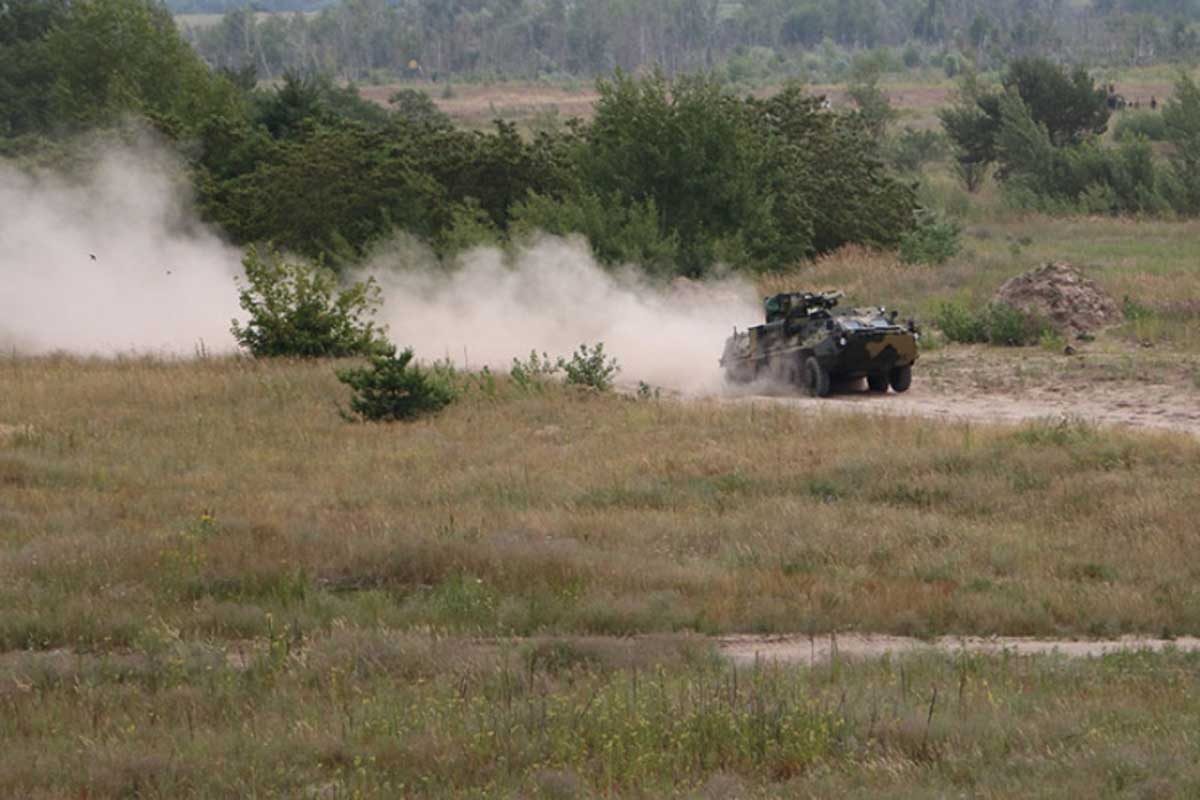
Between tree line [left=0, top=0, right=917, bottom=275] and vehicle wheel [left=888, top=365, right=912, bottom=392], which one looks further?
tree line [left=0, top=0, right=917, bottom=275]

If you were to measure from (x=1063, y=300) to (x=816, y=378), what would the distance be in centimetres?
748

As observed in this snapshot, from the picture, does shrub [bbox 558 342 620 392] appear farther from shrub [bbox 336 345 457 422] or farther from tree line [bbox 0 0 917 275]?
tree line [bbox 0 0 917 275]

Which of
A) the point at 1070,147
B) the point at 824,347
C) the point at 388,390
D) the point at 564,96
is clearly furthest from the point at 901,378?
the point at 564,96

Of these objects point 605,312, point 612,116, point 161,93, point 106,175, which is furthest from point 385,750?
point 161,93

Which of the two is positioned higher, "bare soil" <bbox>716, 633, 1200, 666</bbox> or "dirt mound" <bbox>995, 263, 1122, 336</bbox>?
"bare soil" <bbox>716, 633, 1200, 666</bbox>

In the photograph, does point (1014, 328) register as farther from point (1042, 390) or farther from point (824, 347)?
point (824, 347)

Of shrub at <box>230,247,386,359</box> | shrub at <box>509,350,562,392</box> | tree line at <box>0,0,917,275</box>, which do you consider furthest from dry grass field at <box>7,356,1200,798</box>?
tree line at <box>0,0,917,275</box>

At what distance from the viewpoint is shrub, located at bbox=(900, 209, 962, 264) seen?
47531mm

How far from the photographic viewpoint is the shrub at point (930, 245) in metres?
47.5

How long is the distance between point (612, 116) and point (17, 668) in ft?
121

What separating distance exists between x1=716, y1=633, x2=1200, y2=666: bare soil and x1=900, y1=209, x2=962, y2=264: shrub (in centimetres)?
3324

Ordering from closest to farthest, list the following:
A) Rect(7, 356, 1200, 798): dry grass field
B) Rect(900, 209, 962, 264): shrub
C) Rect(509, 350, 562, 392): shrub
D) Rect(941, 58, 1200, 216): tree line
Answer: Rect(7, 356, 1200, 798): dry grass field < Rect(509, 350, 562, 392): shrub < Rect(900, 209, 962, 264): shrub < Rect(941, 58, 1200, 216): tree line

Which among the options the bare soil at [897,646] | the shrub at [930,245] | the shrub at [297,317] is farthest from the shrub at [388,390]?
the shrub at [930,245]

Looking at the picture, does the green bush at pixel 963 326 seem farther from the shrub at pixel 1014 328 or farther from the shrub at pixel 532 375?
the shrub at pixel 532 375
